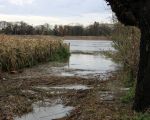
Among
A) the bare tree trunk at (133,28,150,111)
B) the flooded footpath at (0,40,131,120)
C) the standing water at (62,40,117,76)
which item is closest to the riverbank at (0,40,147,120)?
the flooded footpath at (0,40,131,120)

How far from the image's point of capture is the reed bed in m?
22.0

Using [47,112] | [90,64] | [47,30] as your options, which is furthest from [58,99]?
[47,30]

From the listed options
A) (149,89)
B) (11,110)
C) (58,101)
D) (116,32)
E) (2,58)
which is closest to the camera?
(149,89)

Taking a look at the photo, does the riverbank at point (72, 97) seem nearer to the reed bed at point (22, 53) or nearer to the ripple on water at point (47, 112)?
the ripple on water at point (47, 112)

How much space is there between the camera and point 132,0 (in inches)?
405

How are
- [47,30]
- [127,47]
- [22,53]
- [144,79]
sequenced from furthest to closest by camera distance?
[47,30] → [22,53] → [127,47] → [144,79]

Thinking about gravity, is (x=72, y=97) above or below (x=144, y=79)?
below

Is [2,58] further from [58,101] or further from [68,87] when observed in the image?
[58,101]

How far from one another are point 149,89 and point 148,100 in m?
0.26

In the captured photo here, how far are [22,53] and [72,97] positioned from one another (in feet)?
33.8

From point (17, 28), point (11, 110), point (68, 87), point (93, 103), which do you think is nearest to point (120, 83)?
point (68, 87)

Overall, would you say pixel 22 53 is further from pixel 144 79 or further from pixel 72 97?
pixel 144 79

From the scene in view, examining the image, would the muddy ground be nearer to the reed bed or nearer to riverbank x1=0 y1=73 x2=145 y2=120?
riverbank x1=0 y1=73 x2=145 y2=120

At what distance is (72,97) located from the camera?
1421cm
